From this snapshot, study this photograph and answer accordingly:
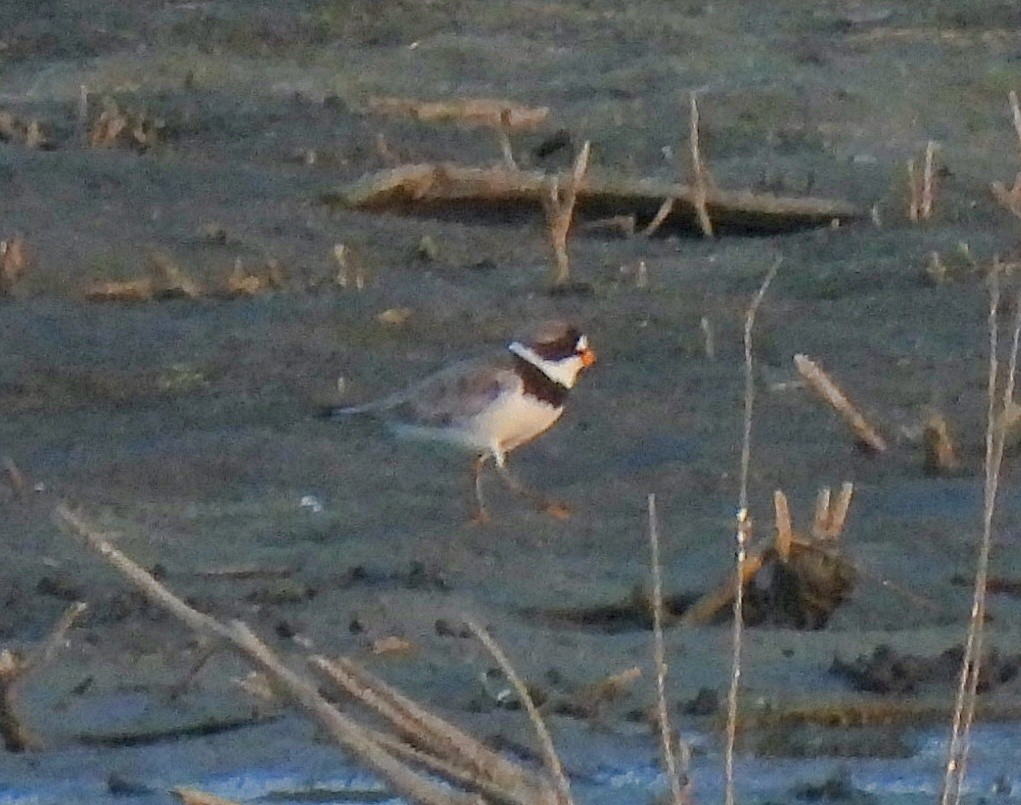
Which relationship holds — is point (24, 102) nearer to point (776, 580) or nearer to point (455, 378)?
point (455, 378)

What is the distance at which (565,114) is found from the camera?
49.0 feet

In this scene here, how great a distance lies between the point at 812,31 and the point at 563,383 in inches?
404

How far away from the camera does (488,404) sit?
7.96 m

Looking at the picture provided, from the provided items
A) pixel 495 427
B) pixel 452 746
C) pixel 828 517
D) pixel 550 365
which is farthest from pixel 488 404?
pixel 452 746

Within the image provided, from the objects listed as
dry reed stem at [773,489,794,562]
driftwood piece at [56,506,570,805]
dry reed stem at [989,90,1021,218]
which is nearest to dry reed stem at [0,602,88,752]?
driftwood piece at [56,506,570,805]

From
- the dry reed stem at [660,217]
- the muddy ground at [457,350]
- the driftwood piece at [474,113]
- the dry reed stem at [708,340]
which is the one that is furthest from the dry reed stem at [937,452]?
the driftwood piece at [474,113]

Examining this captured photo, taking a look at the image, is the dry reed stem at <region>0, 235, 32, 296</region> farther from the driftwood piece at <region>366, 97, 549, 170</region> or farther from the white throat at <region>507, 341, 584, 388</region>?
the driftwood piece at <region>366, 97, 549, 170</region>

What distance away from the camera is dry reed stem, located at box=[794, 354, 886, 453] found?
762 centimetres

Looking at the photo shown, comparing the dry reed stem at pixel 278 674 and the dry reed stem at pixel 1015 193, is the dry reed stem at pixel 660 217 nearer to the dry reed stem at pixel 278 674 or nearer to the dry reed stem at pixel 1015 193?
the dry reed stem at pixel 1015 193

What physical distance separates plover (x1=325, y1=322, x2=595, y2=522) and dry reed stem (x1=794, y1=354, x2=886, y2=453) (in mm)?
756

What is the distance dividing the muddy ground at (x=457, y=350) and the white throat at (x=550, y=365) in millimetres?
269

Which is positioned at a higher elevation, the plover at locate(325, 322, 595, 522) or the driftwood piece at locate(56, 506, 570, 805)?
the driftwood piece at locate(56, 506, 570, 805)

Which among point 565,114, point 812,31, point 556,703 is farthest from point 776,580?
point 812,31

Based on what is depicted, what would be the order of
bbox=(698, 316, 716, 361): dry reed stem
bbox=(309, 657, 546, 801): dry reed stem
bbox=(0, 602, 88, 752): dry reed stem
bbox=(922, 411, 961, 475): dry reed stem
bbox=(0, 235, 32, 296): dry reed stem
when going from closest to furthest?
bbox=(309, 657, 546, 801): dry reed stem → bbox=(0, 602, 88, 752): dry reed stem → bbox=(922, 411, 961, 475): dry reed stem → bbox=(698, 316, 716, 361): dry reed stem → bbox=(0, 235, 32, 296): dry reed stem
